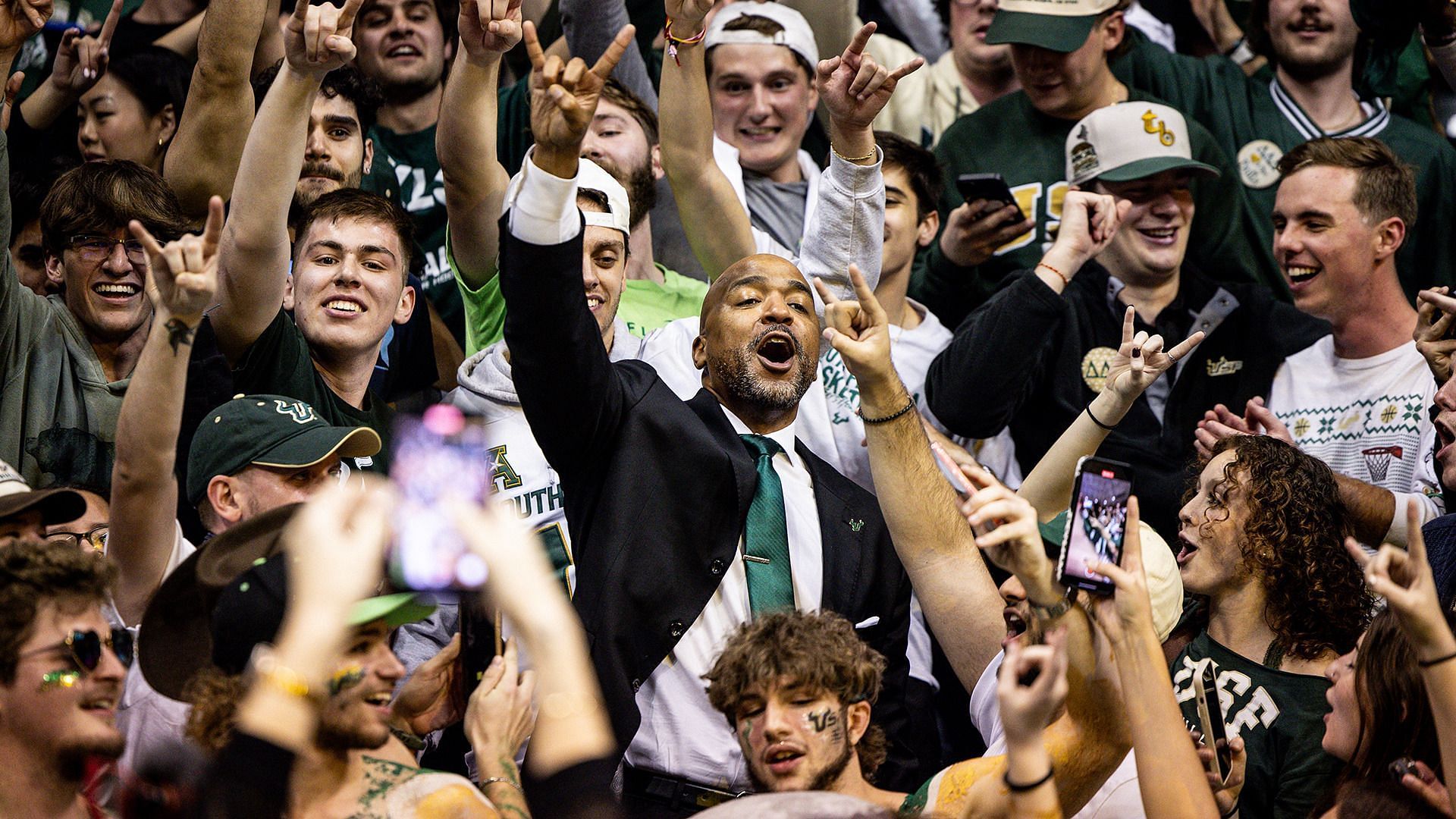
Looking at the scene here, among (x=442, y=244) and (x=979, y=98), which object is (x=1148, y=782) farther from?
(x=979, y=98)

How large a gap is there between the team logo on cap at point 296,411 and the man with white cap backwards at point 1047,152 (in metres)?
2.44

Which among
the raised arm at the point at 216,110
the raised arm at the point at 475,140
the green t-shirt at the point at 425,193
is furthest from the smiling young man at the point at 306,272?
the green t-shirt at the point at 425,193

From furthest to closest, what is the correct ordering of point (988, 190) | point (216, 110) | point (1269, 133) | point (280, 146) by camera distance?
point (1269, 133) → point (988, 190) → point (216, 110) → point (280, 146)

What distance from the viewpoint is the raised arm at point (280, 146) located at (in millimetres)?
4398

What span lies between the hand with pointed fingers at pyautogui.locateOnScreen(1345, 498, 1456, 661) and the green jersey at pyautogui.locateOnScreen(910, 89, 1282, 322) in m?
2.93

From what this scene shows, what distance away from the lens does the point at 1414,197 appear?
5.62m

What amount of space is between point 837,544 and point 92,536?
1821mm

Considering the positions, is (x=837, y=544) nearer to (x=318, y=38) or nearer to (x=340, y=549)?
(x=318, y=38)

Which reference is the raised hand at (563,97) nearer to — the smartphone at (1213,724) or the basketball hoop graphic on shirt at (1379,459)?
the smartphone at (1213,724)

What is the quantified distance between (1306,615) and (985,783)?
143 cm

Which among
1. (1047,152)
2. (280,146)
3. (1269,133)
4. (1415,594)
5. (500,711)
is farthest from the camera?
(1269,133)

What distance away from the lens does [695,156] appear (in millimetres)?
5262

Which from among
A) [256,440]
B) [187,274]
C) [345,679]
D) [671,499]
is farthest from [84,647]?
[671,499]

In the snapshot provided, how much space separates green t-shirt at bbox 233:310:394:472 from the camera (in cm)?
464
